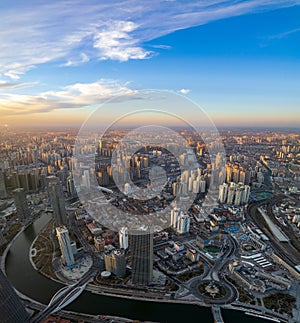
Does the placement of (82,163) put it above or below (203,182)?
above

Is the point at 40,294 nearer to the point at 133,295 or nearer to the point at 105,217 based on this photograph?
the point at 133,295

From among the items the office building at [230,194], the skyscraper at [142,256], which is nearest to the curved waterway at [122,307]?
the skyscraper at [142,256]

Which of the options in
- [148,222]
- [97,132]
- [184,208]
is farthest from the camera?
[184,208]

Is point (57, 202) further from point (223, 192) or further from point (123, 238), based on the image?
point (223, 192)

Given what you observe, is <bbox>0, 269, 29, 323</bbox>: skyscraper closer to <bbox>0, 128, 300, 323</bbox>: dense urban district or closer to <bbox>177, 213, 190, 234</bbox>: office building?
<bbox>0, 128, 300, 323</bbox>: dense urban district

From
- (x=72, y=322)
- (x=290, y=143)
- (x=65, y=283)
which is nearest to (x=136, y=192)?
(x=65, y=283)

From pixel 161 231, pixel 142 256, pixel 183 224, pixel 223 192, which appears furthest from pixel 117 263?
pixel 223 192

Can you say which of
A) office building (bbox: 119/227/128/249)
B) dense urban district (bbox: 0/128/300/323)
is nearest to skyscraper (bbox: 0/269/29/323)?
dense urban district (bbox: 0/128/300/323)

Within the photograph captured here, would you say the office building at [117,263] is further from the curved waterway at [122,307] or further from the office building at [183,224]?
the office building at [183,224]

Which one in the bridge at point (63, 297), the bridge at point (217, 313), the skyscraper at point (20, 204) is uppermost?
Result: the skyscraper at point (20, 204)
